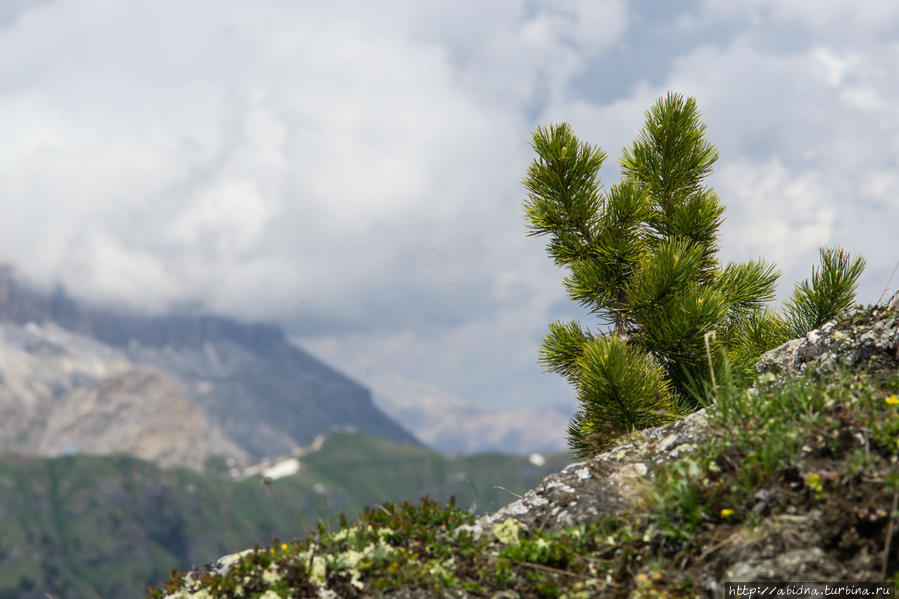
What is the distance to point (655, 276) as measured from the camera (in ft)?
36.9

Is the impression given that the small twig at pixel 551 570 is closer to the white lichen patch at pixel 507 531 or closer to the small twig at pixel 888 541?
the white lichen patch at pixel 507 531

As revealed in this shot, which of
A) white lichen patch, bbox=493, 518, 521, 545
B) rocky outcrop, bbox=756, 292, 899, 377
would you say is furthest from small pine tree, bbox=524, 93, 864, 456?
white lichen patch, bbox=493, 518, 521, 545

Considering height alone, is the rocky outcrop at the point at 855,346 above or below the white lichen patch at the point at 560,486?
above

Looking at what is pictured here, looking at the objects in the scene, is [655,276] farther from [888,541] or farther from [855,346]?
[888,541]

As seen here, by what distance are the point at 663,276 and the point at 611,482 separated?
12.2 feet

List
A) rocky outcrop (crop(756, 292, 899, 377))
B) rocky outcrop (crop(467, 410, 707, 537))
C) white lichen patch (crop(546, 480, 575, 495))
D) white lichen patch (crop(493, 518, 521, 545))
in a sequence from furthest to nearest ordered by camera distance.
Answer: rocky outcrop (crop(756, 292, 899, 377)) < white lichen patch (crop(546, 480, 575, 495)) < rocky outcrop (crop(467, 410, 707, 537)) < white lichen patch (crop(493, 518, 521, 545))

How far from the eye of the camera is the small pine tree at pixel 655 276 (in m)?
11.1

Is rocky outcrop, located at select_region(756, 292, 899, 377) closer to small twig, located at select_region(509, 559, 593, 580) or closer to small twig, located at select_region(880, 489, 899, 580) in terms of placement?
small twig, located at select_region(880, 489, 899, 580)

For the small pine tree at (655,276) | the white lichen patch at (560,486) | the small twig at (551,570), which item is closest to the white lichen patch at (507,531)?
the small twig at (551,570)

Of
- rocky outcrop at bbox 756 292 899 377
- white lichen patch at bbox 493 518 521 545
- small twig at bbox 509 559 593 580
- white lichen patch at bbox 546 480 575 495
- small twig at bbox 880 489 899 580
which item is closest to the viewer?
small twig at bbox 880 489 899 580

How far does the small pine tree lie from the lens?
11133 mm

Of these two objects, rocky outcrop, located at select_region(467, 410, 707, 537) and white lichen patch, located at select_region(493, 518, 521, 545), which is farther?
rocky outcrop, located at select_region(467, 410, 707, 537)

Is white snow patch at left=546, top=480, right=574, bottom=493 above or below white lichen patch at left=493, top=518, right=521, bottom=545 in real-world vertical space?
above

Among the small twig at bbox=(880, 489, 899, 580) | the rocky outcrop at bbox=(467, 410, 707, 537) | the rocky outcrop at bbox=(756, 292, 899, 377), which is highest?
the rocky outcrop at bbox=(756, 292, 899, 377)
